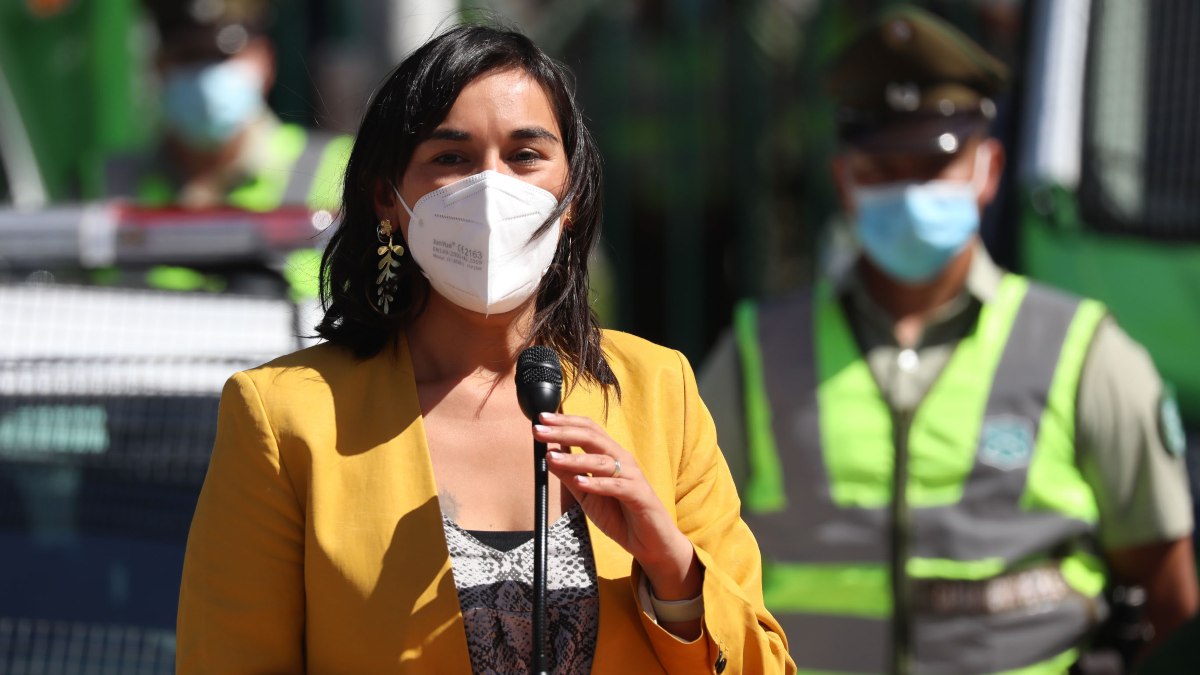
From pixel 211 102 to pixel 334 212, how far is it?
10.2 ft

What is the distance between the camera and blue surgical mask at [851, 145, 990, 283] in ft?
12.8

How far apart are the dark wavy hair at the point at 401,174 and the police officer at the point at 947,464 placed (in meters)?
1.43

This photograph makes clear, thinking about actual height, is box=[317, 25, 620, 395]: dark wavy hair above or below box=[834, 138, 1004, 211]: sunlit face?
above

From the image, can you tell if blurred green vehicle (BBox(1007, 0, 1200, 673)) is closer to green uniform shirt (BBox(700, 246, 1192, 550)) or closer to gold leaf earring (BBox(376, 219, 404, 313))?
green uniform shirt (BBox(700, 246, 1192, 550))

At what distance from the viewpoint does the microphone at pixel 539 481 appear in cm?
201

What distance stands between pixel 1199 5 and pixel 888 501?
2.32 meters

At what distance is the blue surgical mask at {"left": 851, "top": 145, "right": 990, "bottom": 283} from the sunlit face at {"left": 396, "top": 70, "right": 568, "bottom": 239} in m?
1.78

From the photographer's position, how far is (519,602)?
214cm

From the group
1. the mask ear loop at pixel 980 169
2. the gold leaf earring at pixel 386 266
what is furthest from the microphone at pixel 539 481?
the mask ear loop at pixel 980 169

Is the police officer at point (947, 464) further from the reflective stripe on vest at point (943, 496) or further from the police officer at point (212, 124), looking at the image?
the police officer at point (212, 124)

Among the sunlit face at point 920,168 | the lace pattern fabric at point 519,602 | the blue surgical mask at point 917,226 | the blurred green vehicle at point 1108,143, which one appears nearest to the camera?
the lace pattern fabric at point 519,602

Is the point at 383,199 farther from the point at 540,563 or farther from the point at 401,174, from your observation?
the point at 540,563

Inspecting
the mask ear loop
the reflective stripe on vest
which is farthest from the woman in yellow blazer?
the mask ear loop

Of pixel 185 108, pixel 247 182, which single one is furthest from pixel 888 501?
pixel 185 108
